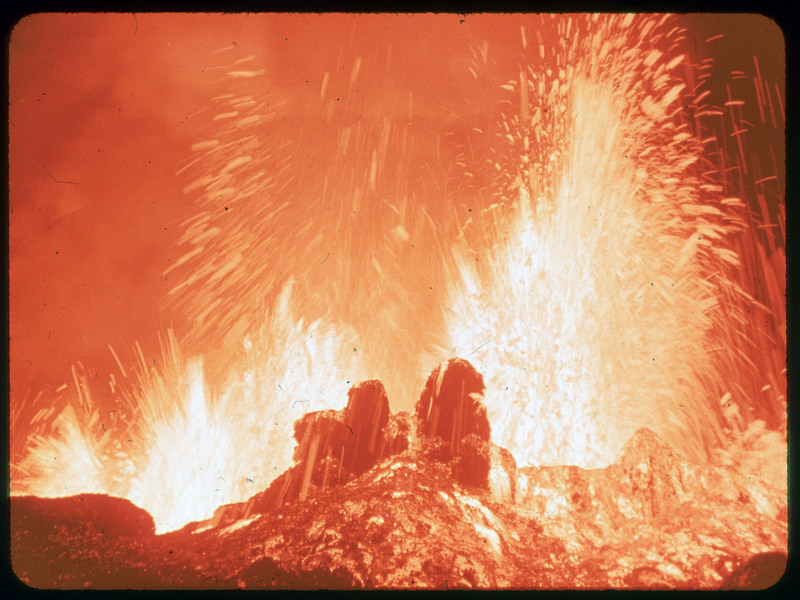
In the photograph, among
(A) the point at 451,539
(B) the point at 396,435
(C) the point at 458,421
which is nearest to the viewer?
(A) the point at 451,539

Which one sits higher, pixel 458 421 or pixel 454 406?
pixel 454 406

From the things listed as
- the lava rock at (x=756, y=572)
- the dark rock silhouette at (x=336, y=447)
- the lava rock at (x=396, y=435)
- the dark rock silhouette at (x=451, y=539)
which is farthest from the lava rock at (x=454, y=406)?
the lava rock at (x=756, y=572)

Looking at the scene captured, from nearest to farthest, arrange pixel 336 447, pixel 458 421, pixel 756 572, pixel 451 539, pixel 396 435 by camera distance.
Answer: pixel 756 572
pixel 451 539
pixel 336 447
pixel 396 435
pixel 458 421

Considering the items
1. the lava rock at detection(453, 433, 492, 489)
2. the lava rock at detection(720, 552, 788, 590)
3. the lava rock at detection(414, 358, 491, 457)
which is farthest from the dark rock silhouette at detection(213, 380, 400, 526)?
the lava rock at detection(720, 552, 788, 590)

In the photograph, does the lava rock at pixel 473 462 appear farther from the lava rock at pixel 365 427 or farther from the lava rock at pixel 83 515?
the lava rock at pixel 83 515

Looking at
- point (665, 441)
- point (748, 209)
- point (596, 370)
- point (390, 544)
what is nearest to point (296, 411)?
point (390, 544)

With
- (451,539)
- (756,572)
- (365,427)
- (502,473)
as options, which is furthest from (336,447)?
(756,572)

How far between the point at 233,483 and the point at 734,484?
7035 millimetres

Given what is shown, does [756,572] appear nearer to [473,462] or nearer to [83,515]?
Answer: [473,462]

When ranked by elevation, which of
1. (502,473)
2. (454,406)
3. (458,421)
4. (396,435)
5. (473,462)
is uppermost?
(454,406)

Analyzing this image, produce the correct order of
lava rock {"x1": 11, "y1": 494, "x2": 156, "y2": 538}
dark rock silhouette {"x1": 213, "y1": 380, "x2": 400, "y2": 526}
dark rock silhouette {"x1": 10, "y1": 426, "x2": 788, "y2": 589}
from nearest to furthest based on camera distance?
dark rock silhouette {"x1": 10, "y1": 426, "x2": 788, "y2": 589} < lava rock {"x1": 11, "y1": 494, "x2": 156, "y2": 538} < dark rock silhouette {"x1": 213, "y1": 380, "x2": 400, "y2": 526}

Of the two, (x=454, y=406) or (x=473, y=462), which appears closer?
(x=473, y=462)

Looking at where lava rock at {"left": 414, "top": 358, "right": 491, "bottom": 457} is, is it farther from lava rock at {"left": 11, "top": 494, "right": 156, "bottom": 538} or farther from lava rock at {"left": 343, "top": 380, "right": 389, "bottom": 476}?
lava rock at {"left": 11, "top": 494, "right": 156, "bottom": 538}

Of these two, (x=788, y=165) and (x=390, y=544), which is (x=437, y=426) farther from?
(x=788, y=165)
